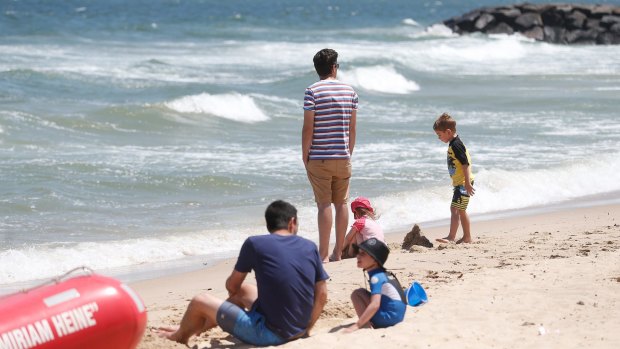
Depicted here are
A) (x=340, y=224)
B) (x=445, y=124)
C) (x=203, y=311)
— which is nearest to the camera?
(x=203, y=311)

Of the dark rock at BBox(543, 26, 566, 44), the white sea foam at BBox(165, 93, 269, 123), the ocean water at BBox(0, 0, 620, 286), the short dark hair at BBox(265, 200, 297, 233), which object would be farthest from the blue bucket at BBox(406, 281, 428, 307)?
the dark rock at BBox(543, 26, 566, 44)

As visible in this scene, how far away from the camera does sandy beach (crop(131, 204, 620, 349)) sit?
20.7 feet

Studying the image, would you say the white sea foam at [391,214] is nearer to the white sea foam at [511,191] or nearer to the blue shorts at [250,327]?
the white sea foam at [511,191]

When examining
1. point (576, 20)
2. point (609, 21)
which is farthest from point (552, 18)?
point (609, 21)

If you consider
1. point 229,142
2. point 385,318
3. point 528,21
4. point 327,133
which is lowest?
point 385,318

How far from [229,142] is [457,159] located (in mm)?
8151

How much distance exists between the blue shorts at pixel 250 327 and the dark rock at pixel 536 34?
42.7m

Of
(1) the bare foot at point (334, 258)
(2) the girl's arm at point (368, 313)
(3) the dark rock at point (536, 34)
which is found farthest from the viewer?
(3) the dark rock at point (536, 34)

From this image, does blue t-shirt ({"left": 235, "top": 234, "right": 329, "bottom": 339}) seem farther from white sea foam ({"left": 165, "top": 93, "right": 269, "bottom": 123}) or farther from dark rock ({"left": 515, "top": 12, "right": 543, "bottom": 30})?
dark rock ({"left": 515, "top": 12, "right": 543, "bottom": 30})

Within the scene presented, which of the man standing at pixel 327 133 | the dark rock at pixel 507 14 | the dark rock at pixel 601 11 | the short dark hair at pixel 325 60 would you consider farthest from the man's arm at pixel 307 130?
the dark rock at pixel 507 14

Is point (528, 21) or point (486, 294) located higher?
point (528, 21)

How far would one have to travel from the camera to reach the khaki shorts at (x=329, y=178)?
8.32 m

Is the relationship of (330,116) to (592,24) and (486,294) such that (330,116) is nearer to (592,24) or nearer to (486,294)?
(486,294)

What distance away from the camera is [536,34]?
47531 mm
